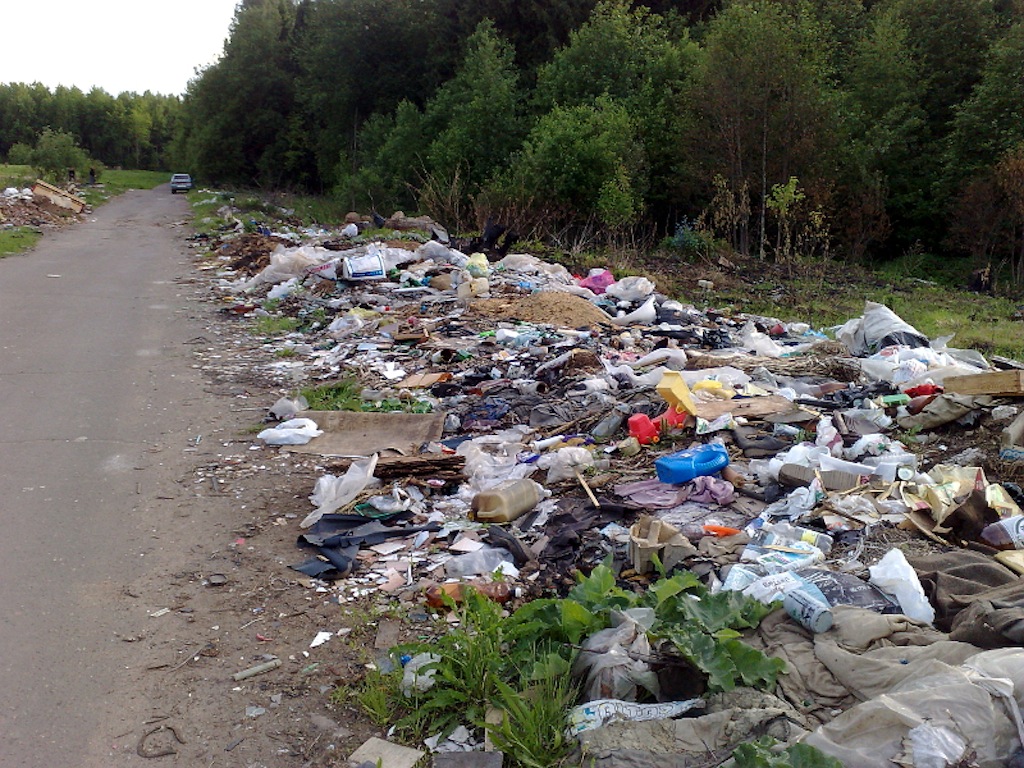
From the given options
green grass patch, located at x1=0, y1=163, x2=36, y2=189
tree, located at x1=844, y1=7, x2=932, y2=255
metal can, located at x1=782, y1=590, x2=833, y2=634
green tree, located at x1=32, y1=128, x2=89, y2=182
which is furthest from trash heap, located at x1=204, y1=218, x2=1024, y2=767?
green tree, located at x1=32, y1=128, x2=89, y2=182

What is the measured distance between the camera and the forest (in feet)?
62.7

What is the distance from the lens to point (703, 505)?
463 cm

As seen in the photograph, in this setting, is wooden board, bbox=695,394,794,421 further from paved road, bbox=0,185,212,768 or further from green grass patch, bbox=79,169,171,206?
green grass patch, bbox=79,169,171,206

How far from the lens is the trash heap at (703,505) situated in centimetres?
266

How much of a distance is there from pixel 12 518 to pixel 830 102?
20.2 meters

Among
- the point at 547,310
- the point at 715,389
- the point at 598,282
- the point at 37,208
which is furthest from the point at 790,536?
the point at 37,208

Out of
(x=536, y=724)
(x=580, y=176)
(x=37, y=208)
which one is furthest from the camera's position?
(x=37, y=208)

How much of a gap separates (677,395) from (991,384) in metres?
2.11

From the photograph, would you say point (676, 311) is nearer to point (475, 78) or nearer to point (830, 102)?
point (830, 102)

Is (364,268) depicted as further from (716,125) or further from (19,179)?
(19,179)

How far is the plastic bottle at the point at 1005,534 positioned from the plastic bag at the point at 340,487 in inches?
135

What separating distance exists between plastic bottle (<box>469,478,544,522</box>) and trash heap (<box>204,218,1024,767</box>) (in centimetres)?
1

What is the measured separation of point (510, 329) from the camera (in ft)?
30.1

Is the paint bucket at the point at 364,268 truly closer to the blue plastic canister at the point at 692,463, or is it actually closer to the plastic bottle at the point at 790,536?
the blue plastic canister at the point at 692,463
